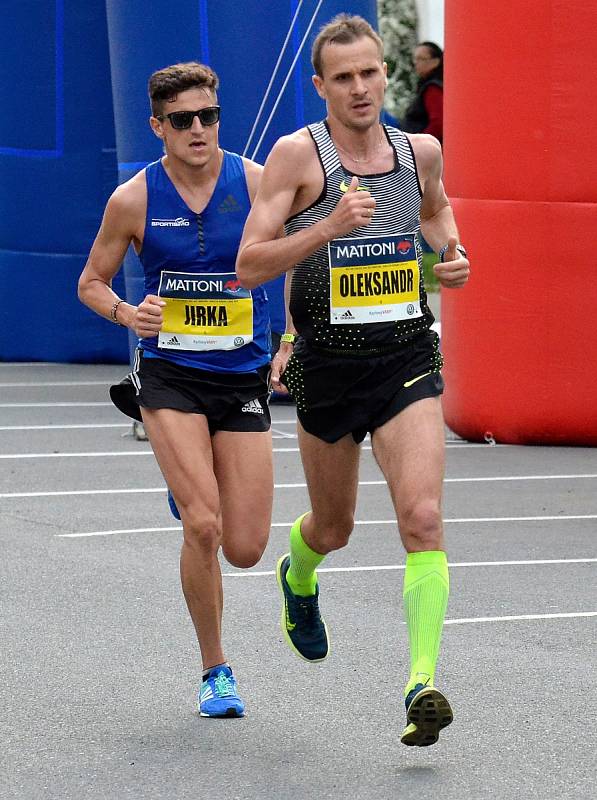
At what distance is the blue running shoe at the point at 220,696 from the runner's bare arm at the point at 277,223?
1.23 metres

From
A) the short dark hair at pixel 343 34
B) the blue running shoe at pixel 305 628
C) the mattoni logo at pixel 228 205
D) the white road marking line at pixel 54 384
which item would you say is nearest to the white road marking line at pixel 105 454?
the white road marking line at pixel 54 384

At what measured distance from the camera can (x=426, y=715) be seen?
436 centimetres

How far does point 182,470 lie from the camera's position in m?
5.16

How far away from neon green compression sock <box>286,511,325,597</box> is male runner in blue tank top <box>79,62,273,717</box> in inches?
7.4

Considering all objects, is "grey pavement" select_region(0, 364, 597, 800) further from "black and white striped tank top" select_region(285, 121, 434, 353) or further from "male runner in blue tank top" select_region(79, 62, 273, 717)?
"black and white striped tank top" select_region(285, 121, 434, 353)

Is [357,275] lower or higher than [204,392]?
higher

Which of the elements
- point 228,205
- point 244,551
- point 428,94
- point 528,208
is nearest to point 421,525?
point 244,551

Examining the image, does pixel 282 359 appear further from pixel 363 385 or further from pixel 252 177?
pixel 252 177

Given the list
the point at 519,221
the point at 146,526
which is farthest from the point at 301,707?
the point at 519,221

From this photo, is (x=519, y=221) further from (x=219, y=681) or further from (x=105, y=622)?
(x=219, y=681)

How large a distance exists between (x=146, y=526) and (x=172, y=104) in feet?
12.3

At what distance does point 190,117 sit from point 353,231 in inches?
29.7

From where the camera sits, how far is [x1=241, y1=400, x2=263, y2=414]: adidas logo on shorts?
17.7ft

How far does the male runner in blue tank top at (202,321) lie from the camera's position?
208 inches
